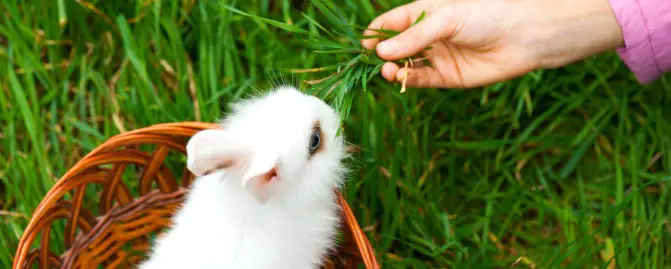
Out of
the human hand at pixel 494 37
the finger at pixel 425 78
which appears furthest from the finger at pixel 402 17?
the finger at pixel 425 78

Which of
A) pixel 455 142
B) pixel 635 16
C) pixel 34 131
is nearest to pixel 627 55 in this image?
pixel 635 16

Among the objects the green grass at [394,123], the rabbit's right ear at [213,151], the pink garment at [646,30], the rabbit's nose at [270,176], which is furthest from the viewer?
the green grass at [394,123]

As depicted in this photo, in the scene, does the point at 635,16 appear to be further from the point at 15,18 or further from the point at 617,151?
the point at 15,18

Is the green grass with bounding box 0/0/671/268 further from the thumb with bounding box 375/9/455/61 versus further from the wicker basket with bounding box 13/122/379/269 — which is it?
the thumb with bounding box 375/9/455/61

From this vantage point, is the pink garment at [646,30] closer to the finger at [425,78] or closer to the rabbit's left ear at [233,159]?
the finger at [425,78]

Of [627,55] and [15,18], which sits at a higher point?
[15,18]
